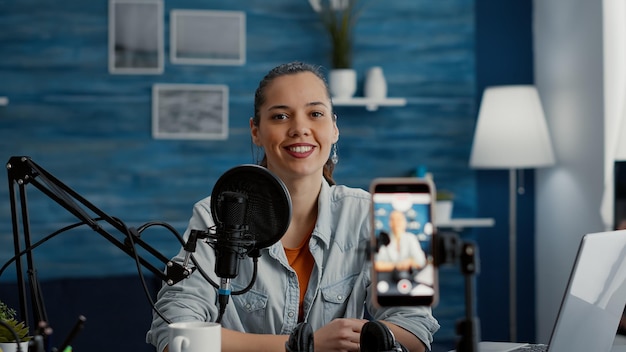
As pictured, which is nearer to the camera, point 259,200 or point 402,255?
point 402,255

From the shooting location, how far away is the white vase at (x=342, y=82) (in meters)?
3.87

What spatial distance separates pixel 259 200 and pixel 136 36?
280 cm

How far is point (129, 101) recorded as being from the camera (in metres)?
Result: 3.91

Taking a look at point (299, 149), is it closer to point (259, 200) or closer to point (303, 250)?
point (303, 250)

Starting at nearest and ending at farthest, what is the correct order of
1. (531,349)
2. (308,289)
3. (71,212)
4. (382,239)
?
1. (382,239)
2. (71,212)
3. (531,349)
4. (308,289)

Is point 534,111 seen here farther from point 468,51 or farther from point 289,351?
point 289,351

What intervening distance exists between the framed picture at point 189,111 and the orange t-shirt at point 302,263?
6.75 ft

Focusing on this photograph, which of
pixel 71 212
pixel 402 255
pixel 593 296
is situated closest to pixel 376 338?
pixel 402 255

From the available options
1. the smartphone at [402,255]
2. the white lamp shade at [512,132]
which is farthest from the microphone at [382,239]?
the white lamp shade at [512,132]

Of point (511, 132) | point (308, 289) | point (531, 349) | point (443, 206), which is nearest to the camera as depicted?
point (531, 349)

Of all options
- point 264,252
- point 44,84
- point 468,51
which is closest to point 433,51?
point 468,51

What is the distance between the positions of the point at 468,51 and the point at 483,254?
99cm

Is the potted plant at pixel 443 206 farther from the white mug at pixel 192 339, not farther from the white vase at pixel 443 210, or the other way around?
the white mug at pixel 192 339

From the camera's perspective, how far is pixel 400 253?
1122mm
